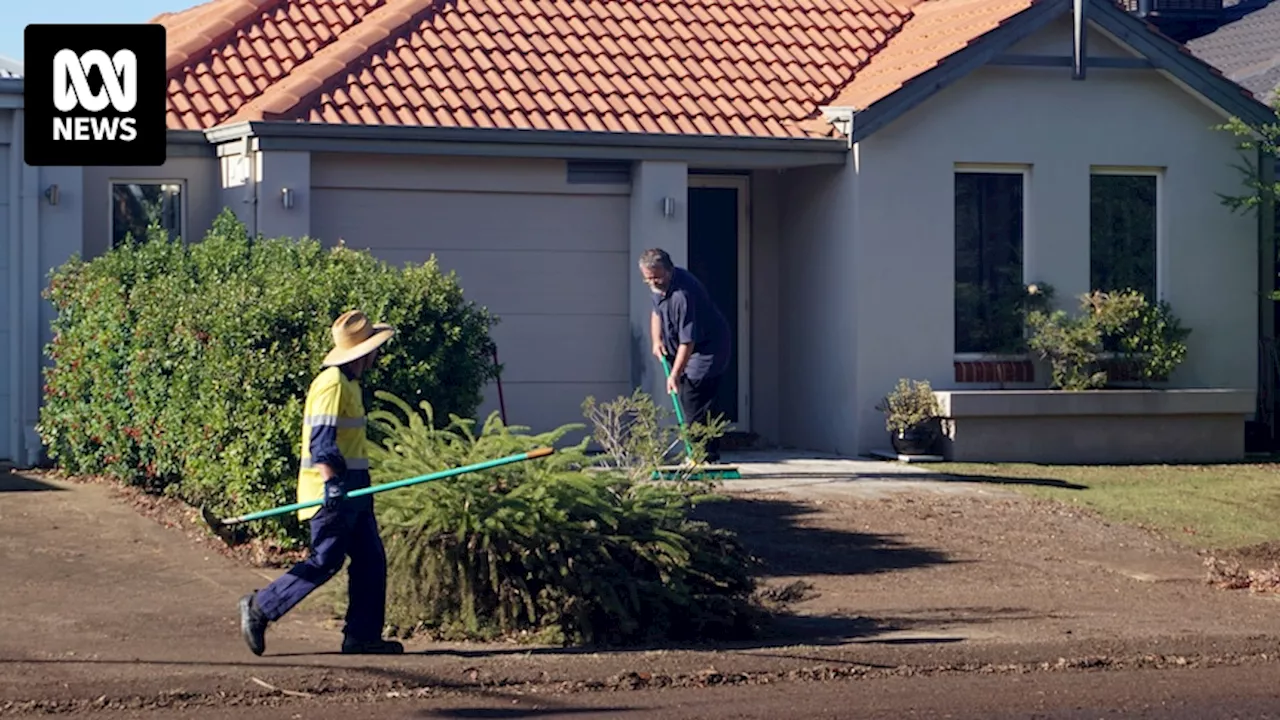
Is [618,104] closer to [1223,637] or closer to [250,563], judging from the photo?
[250,563]

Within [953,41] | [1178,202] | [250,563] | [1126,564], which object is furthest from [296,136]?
[1178,202]

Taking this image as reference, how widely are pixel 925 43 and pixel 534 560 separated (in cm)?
1045

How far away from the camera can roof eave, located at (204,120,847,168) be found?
1537 cm

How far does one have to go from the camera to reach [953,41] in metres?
17.5

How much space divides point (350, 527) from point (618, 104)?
888 centimetres

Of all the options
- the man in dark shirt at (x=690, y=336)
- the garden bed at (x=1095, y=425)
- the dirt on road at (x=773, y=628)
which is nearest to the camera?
the dirt on road at (x=773, y=628)

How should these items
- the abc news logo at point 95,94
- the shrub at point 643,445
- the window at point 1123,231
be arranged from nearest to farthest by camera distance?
1. the shrub at point 643,445
2. the abc news logo at point 95,94
3. the window at point 1123,231

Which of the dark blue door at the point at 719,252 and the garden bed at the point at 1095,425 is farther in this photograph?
the dark blue door at the point at 719,252

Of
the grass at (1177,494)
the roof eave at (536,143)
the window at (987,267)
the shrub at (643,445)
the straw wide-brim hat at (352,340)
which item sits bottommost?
the grass at (1177,494)

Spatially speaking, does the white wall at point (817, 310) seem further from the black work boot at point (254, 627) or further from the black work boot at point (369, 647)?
the black work boot at point (254, 627)

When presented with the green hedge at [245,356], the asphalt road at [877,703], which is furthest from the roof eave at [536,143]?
the asphalt road at [877,703]

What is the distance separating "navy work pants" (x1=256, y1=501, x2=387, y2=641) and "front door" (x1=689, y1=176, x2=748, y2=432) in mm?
9291

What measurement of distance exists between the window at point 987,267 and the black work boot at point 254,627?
33.4 feet

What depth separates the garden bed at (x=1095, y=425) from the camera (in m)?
16.8
